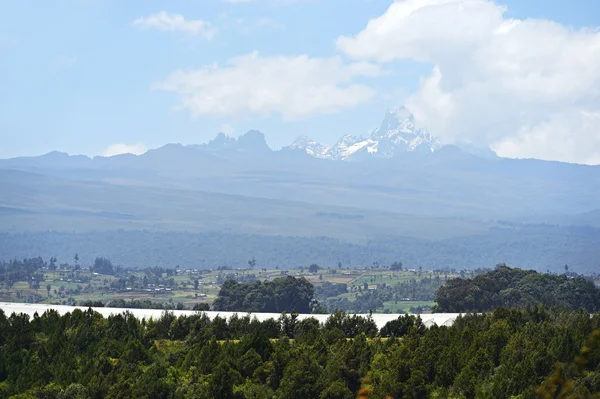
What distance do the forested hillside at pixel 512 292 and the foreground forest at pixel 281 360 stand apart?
34151mm

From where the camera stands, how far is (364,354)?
46.2 meters

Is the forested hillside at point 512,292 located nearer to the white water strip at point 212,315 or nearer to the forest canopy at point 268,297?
the white water strip at point 212,315

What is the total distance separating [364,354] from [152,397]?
1040 cm

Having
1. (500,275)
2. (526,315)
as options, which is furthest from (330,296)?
(526,315)

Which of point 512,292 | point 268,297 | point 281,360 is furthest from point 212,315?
point 268,297

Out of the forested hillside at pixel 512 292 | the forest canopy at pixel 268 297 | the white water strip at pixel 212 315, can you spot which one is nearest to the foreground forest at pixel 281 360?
the white water strip at pixel 212 315

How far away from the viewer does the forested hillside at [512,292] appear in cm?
9031

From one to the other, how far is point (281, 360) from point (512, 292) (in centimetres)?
5508

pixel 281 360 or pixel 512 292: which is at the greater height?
pixel 512 292

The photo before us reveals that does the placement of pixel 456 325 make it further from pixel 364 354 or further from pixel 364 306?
pixel 364 306

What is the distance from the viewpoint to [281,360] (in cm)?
4522

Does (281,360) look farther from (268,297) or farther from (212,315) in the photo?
(268,297)

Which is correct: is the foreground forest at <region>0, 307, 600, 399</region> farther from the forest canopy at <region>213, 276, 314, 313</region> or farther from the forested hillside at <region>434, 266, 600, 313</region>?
the forest canopy at <region>213, 276, 314, 313</region>

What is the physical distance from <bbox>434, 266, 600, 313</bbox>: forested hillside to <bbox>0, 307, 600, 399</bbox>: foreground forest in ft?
112
